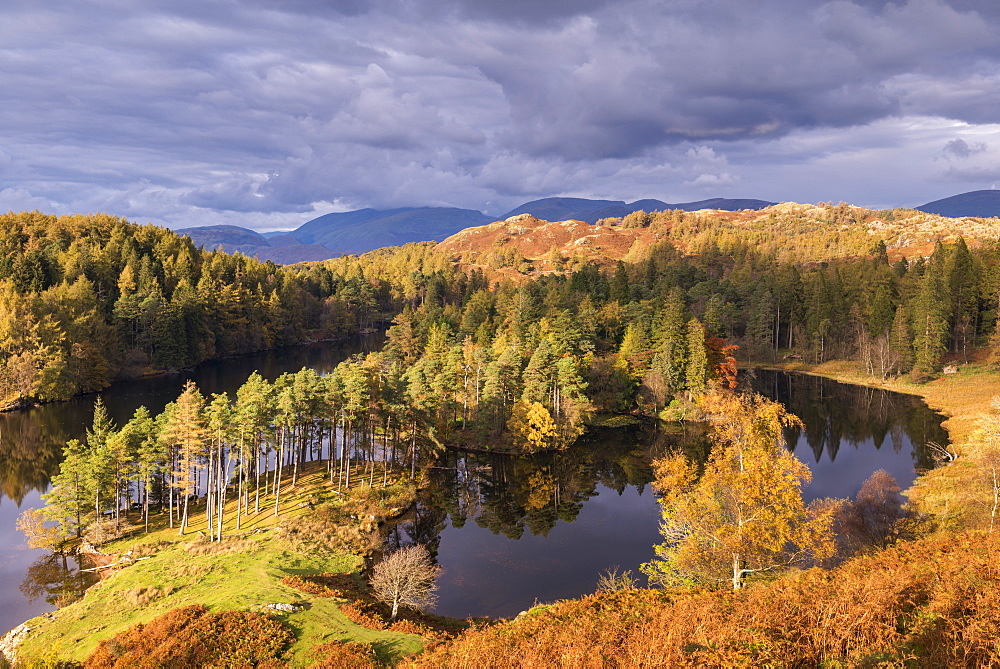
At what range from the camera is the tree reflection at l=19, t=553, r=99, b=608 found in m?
32.6

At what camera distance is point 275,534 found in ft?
126

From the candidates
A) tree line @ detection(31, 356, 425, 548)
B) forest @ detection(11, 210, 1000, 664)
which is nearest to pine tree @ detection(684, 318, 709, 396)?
forest @ detection(11, 210, 1000, 664)

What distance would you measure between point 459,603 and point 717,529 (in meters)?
Answer: 16.3

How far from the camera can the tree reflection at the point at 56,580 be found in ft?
107

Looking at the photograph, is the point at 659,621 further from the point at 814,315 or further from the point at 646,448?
the point at 814,315

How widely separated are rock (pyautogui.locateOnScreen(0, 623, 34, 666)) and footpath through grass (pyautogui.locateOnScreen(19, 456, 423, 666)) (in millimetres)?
396

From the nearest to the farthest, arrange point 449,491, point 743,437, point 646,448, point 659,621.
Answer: point 659,621
point 743,437
point 449,491
point 646,448

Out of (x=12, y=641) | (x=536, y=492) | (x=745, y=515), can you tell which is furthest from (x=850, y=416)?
(x=12, y=641)

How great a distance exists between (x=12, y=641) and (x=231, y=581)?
9.47 meters

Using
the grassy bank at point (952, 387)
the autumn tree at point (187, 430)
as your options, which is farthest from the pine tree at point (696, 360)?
the autumn tree at point (187, 430)

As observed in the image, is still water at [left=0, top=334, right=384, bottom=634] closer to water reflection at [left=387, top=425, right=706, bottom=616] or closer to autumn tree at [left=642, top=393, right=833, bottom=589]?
water reflection at [left=387, top=425, right=706, bottom=616]

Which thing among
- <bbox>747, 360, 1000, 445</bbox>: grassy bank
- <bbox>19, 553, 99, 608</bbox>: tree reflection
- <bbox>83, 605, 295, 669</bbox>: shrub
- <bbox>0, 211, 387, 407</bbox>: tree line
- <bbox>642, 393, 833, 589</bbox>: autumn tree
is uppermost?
<bbox>0, 211, 387, 407</bbox>: tree line

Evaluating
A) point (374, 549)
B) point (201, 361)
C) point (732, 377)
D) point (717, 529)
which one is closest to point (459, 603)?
point (374, 549)

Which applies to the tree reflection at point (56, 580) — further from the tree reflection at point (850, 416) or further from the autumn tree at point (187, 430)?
the tree reflection at point (850, 416)
